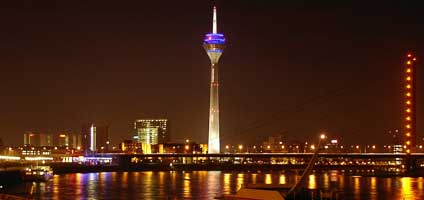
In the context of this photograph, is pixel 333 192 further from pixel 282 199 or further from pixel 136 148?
pixel 136 148

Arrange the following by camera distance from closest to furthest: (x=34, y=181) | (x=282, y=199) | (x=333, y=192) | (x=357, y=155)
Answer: (x=282, y=199) < (x=333, y=192) < (x=34, y=181) < (x=357, y=155)

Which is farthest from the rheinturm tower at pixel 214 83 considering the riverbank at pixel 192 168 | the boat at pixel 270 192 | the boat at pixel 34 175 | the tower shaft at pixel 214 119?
the boat at pixel 270 192

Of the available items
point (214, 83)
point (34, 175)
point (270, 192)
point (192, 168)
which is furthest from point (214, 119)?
point (270, 192)

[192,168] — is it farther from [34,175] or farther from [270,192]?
[270,192]

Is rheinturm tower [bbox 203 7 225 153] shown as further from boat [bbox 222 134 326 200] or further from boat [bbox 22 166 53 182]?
boat [bbox 222 134 326 200]

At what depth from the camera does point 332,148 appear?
141m

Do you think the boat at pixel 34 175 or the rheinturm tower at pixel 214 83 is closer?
the boat at pixel 34 175

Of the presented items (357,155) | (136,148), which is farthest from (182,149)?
(357,155)

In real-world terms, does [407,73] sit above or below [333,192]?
above

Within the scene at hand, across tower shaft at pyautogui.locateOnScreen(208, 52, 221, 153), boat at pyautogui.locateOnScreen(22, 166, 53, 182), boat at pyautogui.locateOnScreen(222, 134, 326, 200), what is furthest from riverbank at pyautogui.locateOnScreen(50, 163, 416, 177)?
boat at pyautogui.locateOnScreen(222, 134, 326, 200)

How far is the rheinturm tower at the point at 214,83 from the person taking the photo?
182 meters

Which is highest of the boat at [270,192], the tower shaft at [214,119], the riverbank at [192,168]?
the tower shaft at [214,119]

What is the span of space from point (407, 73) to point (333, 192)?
201 feet

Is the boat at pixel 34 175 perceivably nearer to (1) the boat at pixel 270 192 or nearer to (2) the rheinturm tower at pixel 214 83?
(1) the boat at pixel 270 192
